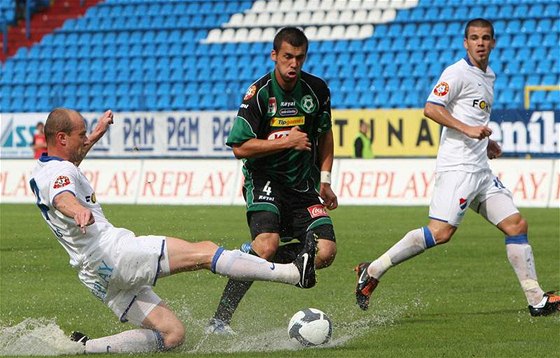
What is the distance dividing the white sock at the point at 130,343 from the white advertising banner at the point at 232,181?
1600 cm

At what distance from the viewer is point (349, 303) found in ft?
35.4

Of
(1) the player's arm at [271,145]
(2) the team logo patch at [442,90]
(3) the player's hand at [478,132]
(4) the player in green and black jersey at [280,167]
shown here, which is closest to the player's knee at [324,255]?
(4) the player in green and black jersey at [280,167]

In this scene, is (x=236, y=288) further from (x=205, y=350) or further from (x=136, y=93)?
(x=136, y=93)

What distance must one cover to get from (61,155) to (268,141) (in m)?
1.61

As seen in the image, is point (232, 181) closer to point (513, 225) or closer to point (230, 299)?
point (513, 225)

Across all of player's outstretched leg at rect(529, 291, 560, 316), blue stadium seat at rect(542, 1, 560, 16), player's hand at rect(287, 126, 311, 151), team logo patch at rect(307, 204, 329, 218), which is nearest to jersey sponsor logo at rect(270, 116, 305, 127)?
player's hand at rect(287, 126, 311, 151)

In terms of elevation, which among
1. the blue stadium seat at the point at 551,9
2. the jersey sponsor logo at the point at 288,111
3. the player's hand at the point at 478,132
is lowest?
the blue stadium seat at the point at 551,9

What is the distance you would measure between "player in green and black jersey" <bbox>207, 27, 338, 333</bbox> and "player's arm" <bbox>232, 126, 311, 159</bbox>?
10 millimetres

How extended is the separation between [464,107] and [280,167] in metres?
1.75

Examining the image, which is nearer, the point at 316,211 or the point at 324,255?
the point at 324,255

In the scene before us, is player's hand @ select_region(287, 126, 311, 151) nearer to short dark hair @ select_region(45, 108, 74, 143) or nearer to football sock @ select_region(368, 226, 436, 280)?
short dark hair @ select_region(45, 108, 74, 143)

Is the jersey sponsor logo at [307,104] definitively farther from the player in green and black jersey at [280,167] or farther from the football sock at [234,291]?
the football sock at [234,291]

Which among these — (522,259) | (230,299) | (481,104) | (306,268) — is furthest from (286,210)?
(522,259)

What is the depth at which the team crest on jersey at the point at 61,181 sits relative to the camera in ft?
23.9
